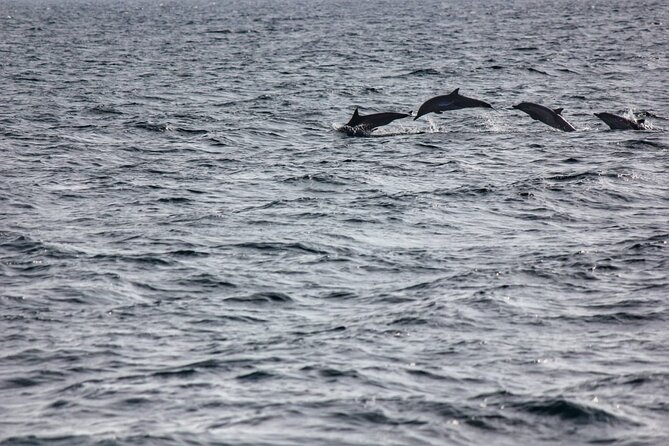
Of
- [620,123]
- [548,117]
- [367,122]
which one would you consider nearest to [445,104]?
[367,122]

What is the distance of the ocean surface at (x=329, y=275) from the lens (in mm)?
13336

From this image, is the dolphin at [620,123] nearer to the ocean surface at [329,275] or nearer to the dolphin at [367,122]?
the ocean surface at [329,275]

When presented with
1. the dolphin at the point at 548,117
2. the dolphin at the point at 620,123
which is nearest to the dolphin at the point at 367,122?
the dolphin at the point at 548,117

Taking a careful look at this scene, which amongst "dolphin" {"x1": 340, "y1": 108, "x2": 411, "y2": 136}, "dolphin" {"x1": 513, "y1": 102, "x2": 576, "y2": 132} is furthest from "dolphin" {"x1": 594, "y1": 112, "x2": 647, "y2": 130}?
"dolphin" {"x1": 340, "y1": 108, "x2": 411, "y2": 136}

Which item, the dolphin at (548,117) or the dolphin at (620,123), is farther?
the dolphin at (620,123)

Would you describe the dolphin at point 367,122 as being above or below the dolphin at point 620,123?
above

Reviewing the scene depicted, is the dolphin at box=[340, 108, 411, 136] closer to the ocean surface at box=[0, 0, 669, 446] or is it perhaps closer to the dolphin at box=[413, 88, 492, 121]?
the ocean surface at box=[0, 0, 669, 446]

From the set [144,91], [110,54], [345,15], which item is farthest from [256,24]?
[144,91]

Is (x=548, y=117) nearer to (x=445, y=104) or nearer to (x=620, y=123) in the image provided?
(x=620, y=123)

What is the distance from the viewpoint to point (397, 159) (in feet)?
95.2

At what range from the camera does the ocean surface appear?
1334 centimetres

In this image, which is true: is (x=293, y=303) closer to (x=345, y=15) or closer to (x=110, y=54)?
(x=110, y=54)

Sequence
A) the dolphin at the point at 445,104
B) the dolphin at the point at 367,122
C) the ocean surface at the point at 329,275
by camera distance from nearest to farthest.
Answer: the ocean surface at the point at 329,275, the dolphin at the point at 445,104, the dolphin at the point at 367,122

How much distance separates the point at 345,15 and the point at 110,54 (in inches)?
2463
